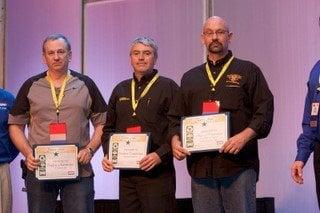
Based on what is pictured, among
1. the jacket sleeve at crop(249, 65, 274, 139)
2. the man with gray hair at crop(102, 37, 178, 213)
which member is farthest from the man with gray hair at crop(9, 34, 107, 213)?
the jacket sleeve at crop(249, 65, 274, 139)

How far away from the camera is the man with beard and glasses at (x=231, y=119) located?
3137mm

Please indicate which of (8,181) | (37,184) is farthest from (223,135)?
(8,181)

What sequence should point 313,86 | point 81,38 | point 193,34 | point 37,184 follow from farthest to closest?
point 81,38 → point 193,34 → point 37,184 → point 313,86

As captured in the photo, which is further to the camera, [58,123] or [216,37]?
[58,123]

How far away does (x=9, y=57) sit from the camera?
20.2 feet

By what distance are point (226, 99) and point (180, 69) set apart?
2.37m

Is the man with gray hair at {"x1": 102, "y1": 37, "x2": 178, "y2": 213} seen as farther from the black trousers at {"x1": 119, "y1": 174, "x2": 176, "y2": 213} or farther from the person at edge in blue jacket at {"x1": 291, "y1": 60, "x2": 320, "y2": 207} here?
the person at edge in blue jacket at {"x1": 291, "y1": 60, "x2": 320, "y2": 207}

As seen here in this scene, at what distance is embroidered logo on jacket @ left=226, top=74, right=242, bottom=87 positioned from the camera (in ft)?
Answer: 10.7

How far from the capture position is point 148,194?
11.4 ft

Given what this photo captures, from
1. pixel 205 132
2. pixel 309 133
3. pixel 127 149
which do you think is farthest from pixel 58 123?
pixel 309 133

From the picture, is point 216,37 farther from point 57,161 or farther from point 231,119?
point 57,161

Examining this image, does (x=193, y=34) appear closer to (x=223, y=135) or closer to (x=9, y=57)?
(x=9, y=57)

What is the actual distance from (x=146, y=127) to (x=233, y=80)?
25.0 inches

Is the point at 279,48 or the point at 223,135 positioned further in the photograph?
the point at 279,48
